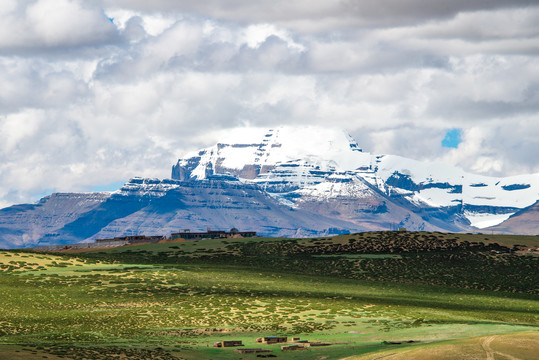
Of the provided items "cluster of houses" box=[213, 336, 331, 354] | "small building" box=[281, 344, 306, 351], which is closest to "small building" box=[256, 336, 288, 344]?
"cluster of houses" box=[213, 336, 331, 354]

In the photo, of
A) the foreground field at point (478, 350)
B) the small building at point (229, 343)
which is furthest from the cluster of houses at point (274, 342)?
the foreground field at point (478, 350)

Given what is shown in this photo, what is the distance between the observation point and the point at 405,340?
76562 millimetres

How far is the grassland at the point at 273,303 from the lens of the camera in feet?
238

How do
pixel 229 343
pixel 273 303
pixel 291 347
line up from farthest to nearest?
pixel 273 303, pixel 229 343, pixel 291 347

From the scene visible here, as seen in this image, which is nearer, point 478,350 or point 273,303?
point 478,350

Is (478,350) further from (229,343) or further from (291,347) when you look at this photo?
(229,343)

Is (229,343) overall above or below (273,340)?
below

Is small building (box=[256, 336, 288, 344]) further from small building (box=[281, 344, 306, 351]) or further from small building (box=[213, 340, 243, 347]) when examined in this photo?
small building (box=[281, 344, 306, 351])

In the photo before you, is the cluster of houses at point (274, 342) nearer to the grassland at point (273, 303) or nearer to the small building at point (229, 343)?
the small building at point (229, 343)

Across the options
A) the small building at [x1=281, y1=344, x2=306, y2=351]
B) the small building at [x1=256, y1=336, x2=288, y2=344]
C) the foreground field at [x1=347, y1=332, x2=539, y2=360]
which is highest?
the foreground field at [x1=347, y1=332, x2=539, y2=360]

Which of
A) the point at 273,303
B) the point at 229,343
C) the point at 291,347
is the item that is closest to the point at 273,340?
the point at 229,343

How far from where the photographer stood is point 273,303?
107375 millimetres

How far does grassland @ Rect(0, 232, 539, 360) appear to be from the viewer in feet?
238

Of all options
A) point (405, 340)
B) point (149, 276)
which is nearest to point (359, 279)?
point (149, 276)
